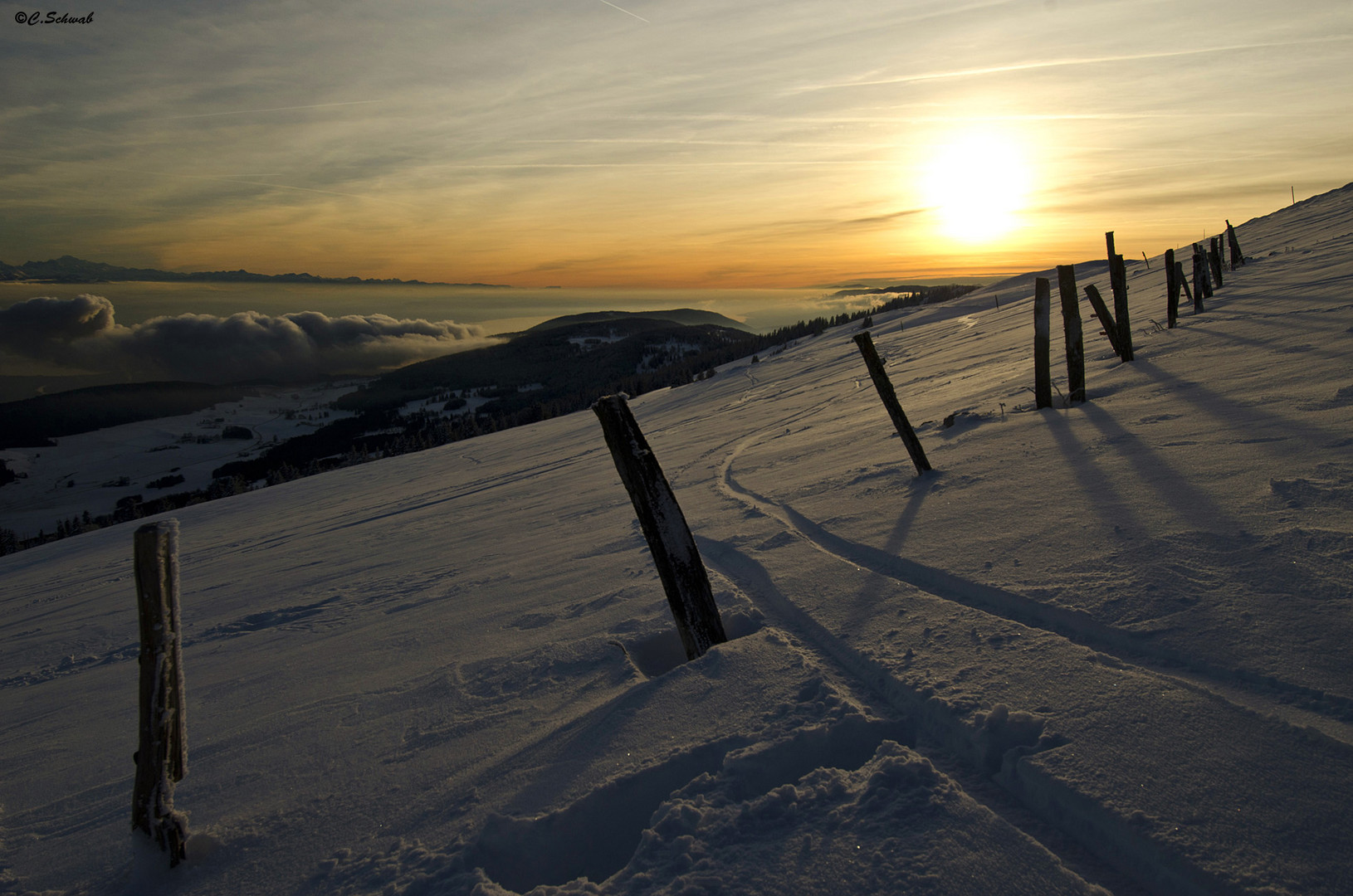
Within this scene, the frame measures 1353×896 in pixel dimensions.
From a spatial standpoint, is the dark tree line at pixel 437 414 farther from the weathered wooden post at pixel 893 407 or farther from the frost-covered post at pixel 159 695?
the frost-covered post at pixel 159 695

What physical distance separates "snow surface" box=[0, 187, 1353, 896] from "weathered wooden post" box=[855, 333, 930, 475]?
0.25 meters

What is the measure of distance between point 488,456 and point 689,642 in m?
15.5

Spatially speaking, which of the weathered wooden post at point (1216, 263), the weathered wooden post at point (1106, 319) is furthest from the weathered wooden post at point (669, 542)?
the weathered wooden post at point (1216, 263)

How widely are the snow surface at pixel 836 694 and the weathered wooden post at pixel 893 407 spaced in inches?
9.9

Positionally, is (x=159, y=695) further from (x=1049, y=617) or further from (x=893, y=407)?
(x=893, y=407)

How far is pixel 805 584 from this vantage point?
4422mm

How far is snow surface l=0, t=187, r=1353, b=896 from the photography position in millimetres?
2162

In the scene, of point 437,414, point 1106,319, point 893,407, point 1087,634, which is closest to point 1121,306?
point 1106,319

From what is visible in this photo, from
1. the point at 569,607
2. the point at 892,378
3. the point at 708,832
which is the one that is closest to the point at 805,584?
the point at 569,607

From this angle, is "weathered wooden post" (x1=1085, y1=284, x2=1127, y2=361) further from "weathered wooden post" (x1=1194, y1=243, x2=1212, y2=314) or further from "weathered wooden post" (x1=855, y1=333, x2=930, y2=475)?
"weathered wooden post" (x1=855, y1=333, x2=930, y2=475)

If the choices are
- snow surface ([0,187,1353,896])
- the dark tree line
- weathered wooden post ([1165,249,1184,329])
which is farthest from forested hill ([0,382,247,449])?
weathered wooden post ([1165,249,1184,329])

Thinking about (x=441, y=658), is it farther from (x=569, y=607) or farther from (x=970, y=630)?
(x=970, y=630)

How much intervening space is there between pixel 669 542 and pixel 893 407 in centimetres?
364

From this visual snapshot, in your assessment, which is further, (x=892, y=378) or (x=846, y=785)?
(x=892, y=378)
